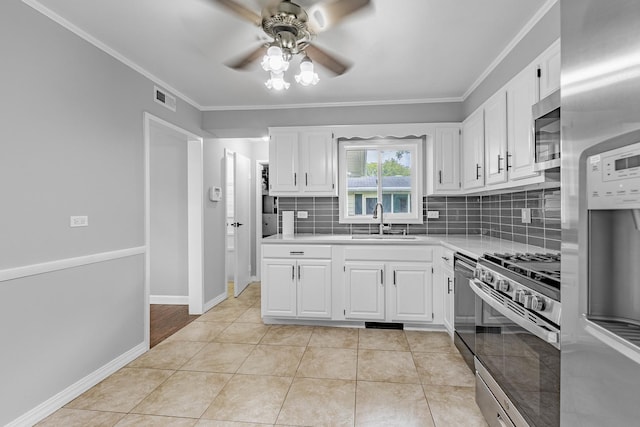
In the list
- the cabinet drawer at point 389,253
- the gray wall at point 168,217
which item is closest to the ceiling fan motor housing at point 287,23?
the cabinet drawer at point 389,253

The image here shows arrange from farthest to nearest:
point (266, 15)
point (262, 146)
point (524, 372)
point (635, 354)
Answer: point (262, 146)
point (266, 15)
point (524, 372)
point (635, 354)

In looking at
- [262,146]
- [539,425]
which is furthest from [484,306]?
[262,146]

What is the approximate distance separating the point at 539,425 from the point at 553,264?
2.34 feet

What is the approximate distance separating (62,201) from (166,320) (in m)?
2.05

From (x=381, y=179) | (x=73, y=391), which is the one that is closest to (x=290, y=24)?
(x=381, y=179)

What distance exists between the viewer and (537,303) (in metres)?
1.30

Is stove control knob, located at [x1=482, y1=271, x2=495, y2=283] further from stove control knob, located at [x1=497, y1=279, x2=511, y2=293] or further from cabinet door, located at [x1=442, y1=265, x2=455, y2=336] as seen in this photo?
cabinet door, located at [x1=442, y1=265, x2=455, y2=336]

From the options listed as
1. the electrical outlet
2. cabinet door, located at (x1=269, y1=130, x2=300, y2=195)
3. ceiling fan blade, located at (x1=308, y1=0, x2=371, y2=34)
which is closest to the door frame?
cabinet door, located at (x1=269, y1=130, x2=300, y2=195)

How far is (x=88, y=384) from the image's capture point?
232 cm

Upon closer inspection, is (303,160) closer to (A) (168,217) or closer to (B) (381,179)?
(B) (381,179)

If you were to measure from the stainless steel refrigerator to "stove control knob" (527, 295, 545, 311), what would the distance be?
521mm

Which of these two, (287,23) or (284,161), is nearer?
(287,23)

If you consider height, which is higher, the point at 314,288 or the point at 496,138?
the point at 496,138

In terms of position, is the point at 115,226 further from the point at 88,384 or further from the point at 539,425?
the point at 539,425
